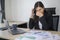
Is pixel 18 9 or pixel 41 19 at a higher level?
pixel 18 9

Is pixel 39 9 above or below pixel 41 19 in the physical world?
above

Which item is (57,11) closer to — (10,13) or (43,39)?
(10,13)

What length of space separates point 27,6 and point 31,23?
1.83 metres

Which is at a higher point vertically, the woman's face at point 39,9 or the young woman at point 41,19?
the woman's face at point 39,9

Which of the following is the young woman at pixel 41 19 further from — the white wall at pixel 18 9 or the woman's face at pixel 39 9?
the white wall at pixel 18 9

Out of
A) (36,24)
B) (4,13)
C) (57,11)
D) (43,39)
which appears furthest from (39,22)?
(4,13)

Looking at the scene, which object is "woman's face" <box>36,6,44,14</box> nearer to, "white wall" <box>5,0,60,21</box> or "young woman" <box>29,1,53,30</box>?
"young woman" <box>29,1,53,30</box>

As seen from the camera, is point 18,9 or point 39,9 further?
point 18,9

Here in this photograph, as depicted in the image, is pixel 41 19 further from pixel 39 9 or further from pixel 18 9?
pixel 18 9

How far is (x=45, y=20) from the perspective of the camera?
2467 mm

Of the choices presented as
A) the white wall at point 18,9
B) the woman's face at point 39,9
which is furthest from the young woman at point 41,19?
the white wall at point 18,9

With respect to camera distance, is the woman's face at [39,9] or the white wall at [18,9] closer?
the woman's face at [39,9]

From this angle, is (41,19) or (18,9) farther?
(18,9)

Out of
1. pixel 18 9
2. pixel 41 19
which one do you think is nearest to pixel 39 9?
pixel 41 19
